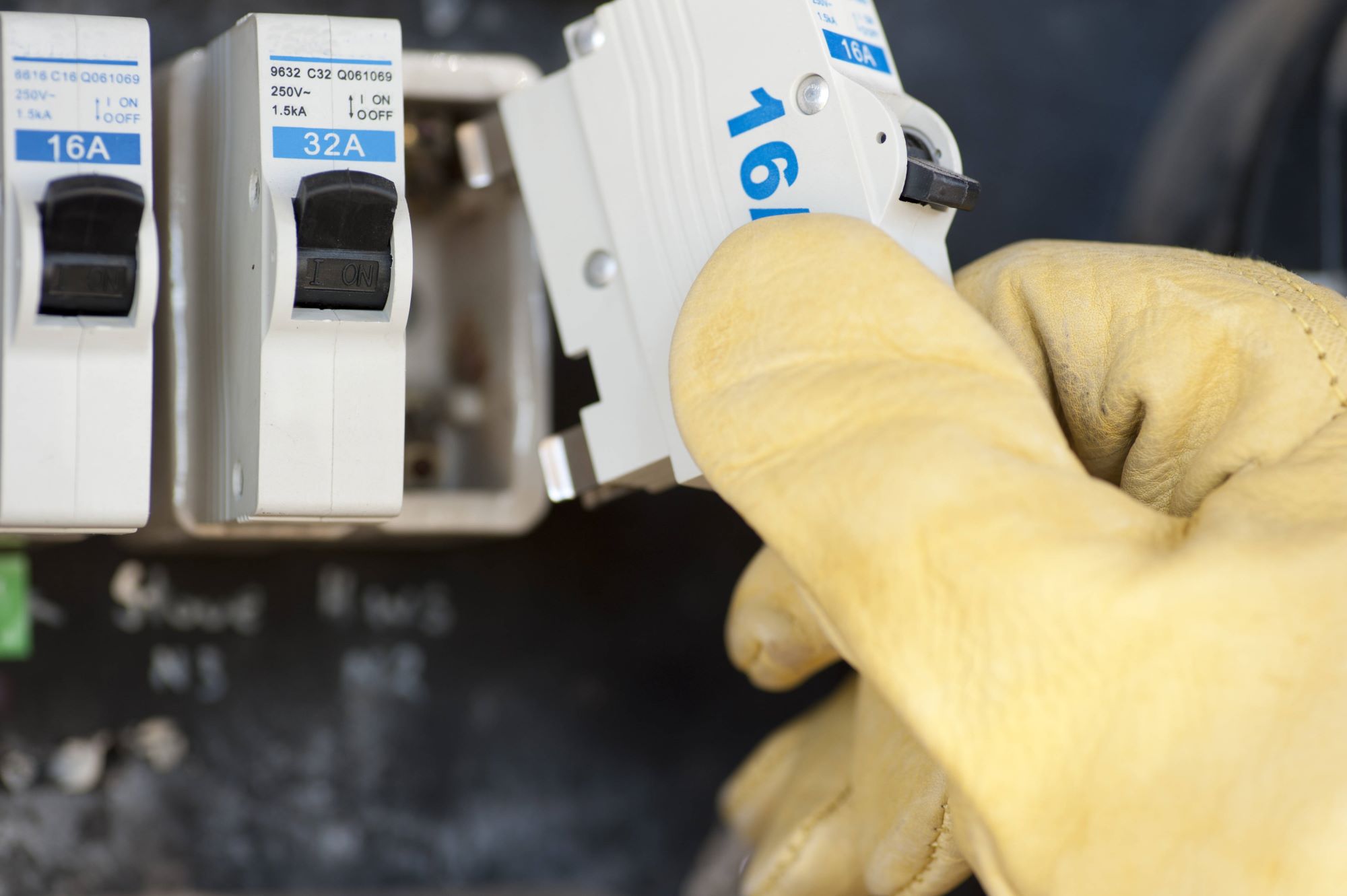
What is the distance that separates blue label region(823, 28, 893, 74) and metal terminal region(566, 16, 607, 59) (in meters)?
0.16

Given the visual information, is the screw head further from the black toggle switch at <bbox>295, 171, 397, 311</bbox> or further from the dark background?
the dark background

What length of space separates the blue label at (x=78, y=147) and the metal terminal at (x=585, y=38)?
11.4 inches

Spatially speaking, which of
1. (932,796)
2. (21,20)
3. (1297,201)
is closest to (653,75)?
(21,20)

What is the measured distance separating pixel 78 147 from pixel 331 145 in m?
0.13

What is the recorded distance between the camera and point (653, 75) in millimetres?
808

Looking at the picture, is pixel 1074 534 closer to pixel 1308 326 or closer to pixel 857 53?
pixel 1308 326

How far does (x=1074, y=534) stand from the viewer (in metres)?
0.57

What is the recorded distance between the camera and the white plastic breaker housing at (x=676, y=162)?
741 mm

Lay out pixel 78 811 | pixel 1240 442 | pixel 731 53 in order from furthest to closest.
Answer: pixel 78 811 → pixel 731 53 → pixel 1240 442

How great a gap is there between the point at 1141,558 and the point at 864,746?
40cm

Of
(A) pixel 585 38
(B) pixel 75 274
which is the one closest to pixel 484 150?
(A) pixel 585 38

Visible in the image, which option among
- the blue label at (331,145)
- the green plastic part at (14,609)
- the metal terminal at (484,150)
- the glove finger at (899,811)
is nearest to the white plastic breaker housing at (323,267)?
the blue label at (331,145)

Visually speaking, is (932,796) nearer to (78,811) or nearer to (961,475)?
(961,475)

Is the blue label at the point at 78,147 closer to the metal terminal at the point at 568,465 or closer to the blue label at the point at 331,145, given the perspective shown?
the blue label at the point at 331,145
